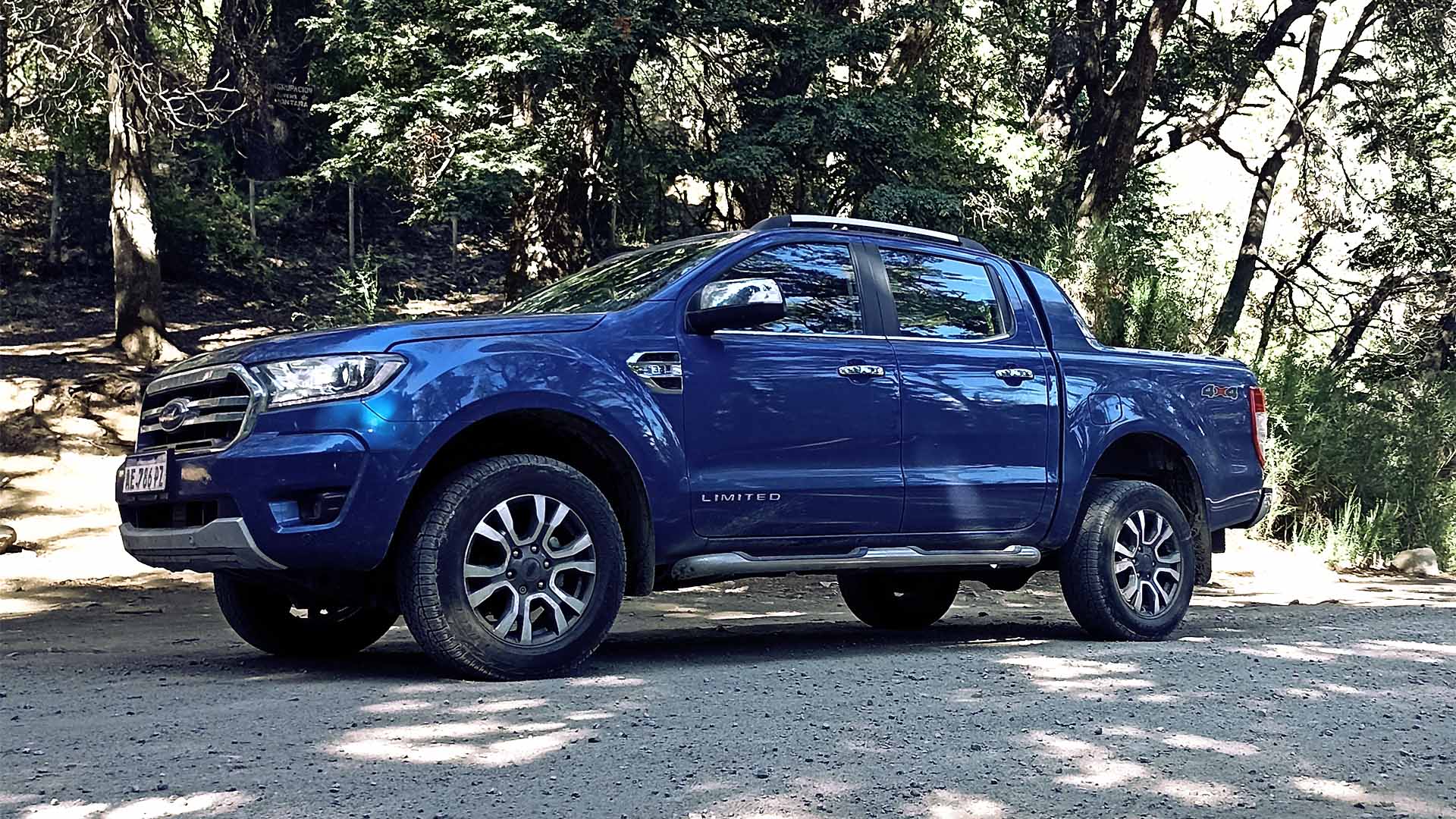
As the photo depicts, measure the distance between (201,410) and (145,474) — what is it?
398 millimetres

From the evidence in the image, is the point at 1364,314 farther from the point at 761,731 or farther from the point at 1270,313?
the point at 761,731

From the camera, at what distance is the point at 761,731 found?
498 cm

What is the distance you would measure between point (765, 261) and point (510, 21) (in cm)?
970

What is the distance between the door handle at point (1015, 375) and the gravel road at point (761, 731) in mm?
1285

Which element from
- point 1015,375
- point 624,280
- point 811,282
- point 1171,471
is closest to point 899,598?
point 1171,471

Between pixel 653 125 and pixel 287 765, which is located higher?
pixel 653 125

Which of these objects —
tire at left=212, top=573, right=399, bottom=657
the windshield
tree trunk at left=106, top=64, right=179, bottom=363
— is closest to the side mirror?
the windshield

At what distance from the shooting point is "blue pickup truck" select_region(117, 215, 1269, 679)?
19.1 feet

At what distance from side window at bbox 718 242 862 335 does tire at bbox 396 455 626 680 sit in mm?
1363

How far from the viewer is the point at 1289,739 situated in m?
5.04

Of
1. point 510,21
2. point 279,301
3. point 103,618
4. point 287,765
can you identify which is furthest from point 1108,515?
point 279,301

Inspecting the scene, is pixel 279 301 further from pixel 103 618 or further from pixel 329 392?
pixel 329 392

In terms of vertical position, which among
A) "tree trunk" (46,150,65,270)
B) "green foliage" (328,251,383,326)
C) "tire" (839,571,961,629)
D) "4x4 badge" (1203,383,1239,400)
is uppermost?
"tree trunk" (46,150,65,270)

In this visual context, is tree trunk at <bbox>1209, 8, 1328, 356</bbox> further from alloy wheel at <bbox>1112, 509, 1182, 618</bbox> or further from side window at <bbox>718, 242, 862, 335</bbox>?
side window at <bbox>718, 242, 862, 335</bbox>
